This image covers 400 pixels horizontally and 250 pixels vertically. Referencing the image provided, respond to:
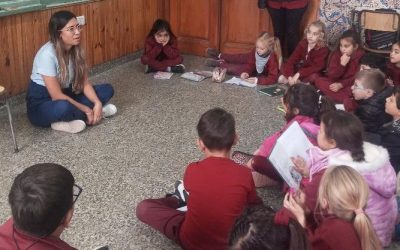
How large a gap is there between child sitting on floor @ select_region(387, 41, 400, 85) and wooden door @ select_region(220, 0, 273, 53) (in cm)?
132

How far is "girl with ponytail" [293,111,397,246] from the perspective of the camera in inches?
71.9

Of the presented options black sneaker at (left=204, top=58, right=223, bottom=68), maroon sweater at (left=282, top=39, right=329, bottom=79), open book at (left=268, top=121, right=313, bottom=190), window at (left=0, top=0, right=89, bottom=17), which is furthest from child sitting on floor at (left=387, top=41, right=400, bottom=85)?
window at (left=0, top=0, right=89, bottom=17)

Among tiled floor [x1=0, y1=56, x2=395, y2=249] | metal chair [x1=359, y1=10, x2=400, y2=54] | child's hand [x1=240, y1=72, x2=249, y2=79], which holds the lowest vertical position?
tiled floor [x1=0, y1=56, x2=395, y2=249]

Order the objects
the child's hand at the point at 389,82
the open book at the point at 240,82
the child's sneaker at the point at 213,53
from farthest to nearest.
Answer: the child's sneaker at the point at 213,53 → the open book at the point at 240,82 → the child's hand at the point at 389,82

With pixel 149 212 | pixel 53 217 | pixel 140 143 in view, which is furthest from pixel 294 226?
pixel 140 143

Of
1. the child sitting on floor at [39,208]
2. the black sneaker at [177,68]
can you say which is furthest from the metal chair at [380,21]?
the child sitting on floor at [39,208]

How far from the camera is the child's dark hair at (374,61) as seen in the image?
3.87 metres

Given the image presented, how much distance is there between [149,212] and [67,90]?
4.92 feet

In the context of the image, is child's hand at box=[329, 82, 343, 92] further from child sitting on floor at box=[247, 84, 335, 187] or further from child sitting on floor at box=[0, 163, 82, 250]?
child sitting on floor at box=[0, 163, 82, 250]

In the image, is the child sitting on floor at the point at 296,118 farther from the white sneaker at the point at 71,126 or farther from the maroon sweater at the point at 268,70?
the maroon sweater at the point at 268,70

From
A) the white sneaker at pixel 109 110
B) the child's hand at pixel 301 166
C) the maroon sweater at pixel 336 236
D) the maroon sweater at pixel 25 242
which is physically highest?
the maroon sweater at pixel 25 242

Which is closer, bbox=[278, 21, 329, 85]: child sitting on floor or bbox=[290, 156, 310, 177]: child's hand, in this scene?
bbox=[290, 156, 310, 177]: child's hand

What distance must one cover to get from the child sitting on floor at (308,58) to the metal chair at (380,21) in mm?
330

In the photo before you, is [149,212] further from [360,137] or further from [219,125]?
[360,137]
